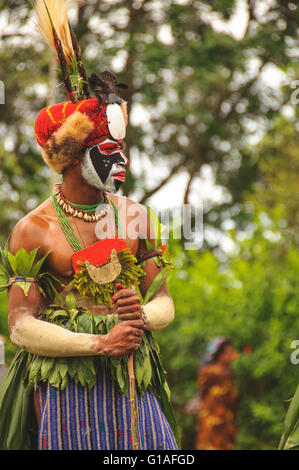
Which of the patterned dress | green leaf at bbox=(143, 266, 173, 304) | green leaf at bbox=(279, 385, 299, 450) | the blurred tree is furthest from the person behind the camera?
the blurred tree

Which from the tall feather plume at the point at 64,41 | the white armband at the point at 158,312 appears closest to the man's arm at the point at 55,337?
the white armband at the point at 158,312

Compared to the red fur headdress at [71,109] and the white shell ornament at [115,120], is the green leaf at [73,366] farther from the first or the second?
the white shell ornament at [115,120]

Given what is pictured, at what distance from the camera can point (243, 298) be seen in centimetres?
780

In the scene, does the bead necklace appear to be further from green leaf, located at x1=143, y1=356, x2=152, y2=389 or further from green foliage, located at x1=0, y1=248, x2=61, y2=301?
green leaf, located at x1=143, y1=356, x2=152, y2=389

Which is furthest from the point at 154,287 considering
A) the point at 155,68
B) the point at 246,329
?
the point at 155,68

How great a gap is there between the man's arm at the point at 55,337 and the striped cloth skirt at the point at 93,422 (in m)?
0.21

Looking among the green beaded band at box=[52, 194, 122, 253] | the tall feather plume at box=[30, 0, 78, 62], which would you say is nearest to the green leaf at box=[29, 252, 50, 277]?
the green beaded band at box=[52, 194, 122, 253]

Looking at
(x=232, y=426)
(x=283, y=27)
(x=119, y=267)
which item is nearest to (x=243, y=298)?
(x=232, y=426)

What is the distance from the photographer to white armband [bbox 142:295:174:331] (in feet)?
11.7

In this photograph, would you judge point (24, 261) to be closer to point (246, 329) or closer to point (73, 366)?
point (73, 366)

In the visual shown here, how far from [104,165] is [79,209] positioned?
0.26 meters

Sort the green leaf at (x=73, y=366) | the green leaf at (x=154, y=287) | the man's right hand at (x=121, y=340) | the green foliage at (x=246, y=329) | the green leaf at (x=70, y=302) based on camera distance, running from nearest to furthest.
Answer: the man's right hand at (x=121, y=340), the green leaf at (x=73, y=366), the green leaf at (x=70, y=302), the green leaf at (x=154, y=287), the green foliage at (x=246, y=329)

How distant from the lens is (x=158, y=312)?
3.62 meters

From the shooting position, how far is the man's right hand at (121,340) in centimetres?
337
